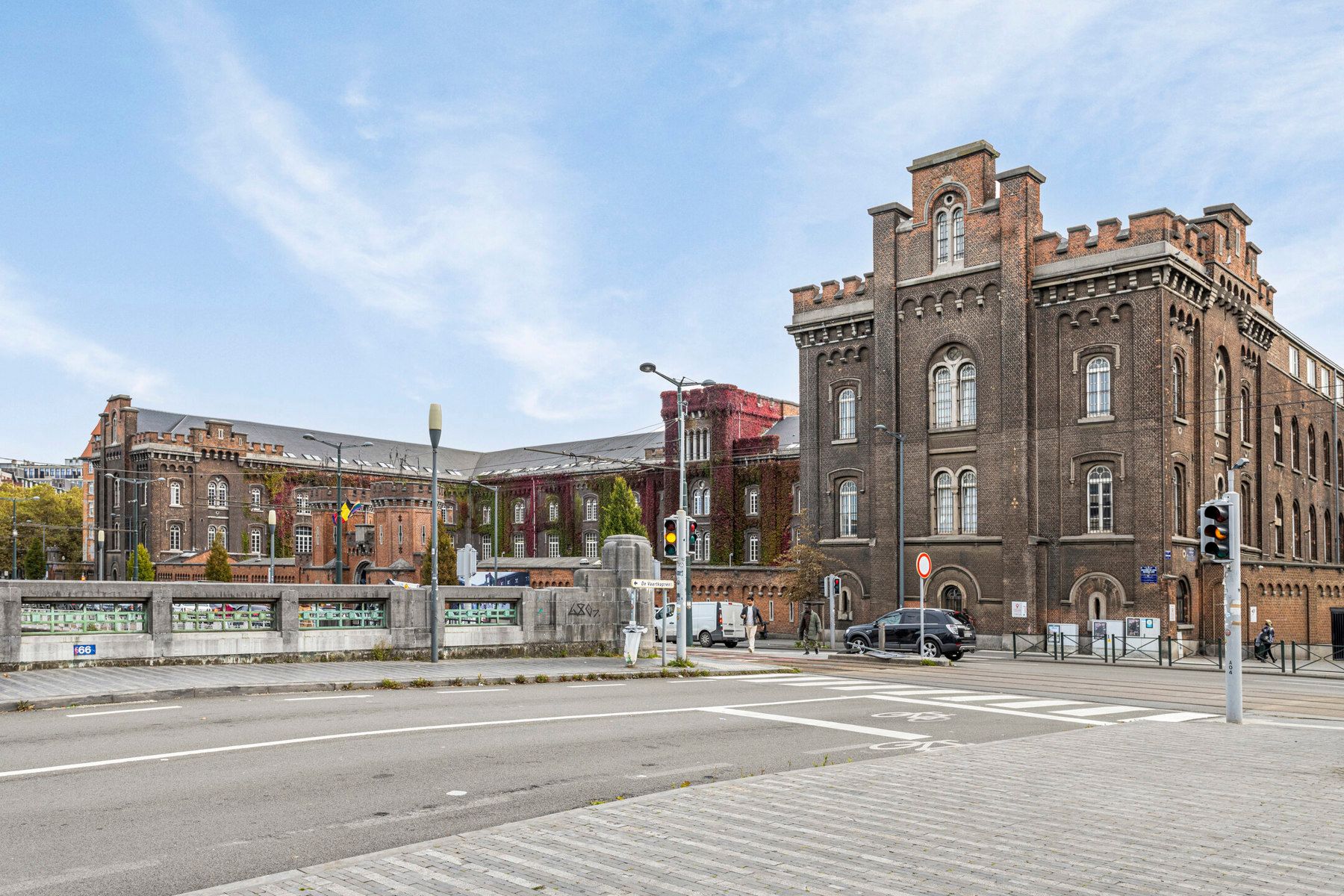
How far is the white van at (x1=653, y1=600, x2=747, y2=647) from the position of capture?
4319 cm

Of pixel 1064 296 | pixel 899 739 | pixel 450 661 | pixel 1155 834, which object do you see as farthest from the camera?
pixel 1064 296

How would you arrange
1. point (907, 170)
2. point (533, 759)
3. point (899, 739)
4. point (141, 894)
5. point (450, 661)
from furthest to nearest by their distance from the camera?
point (907, 170), point (450, 661), point (899, 739), point (533, 759), point (141, 894)

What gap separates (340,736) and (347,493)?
263ft

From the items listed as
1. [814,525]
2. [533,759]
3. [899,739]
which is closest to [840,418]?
[814,525]

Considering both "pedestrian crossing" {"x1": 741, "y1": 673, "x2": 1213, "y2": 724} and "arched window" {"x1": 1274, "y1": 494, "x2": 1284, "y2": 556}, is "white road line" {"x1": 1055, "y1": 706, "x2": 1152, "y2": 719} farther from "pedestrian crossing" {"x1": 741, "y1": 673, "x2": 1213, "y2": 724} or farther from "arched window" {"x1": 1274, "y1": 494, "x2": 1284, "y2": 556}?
"arched window" {"x1": 1274, "y1": 494, "x2": 1284, "y2": 556}

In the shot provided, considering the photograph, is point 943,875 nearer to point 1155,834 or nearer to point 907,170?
point 1155,834

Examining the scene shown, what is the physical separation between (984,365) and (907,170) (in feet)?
29.5

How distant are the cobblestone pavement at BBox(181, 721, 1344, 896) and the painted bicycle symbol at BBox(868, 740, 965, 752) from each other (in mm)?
1754

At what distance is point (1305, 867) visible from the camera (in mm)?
6395

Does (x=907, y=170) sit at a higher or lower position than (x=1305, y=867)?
higher

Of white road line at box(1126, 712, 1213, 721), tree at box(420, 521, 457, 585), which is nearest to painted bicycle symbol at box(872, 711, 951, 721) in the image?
white road line at box(1126, 712, 1213, 721)

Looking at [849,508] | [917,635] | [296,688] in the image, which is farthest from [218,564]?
[296,688]

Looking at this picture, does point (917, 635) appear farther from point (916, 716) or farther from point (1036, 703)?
point (916, 716)

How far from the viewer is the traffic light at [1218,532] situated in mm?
14625
